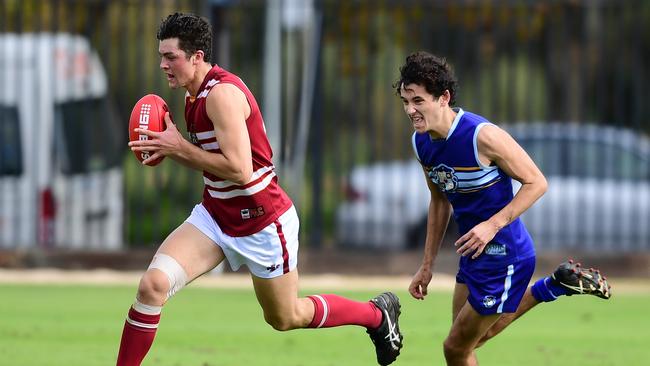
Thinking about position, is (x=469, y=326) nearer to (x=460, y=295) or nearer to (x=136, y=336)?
(x=460, y=295)

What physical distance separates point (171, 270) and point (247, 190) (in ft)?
1.76

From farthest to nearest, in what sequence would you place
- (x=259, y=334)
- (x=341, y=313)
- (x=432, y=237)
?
(x=259, y=334)
(x=341, y=313)
(x=432, y=237)

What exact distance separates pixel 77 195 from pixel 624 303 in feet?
18.9

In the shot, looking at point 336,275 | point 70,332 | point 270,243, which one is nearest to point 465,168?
point 270,243

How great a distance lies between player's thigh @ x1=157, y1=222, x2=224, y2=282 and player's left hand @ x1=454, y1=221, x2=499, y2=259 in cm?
123

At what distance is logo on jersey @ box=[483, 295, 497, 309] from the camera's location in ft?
21.4

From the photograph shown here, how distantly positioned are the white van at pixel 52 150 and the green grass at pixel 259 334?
70.4 inches

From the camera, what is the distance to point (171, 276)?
6.51m

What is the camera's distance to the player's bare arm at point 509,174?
639 cm

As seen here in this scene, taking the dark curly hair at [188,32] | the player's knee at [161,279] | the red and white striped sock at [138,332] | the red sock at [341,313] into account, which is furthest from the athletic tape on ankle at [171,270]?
the dark curly hair at [188,32]

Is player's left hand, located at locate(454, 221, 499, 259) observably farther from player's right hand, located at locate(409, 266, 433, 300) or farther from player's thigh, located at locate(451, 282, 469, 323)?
player's right hand, located at locate(409, 266, 433, 300)

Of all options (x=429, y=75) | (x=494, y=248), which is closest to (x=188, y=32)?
(x=429, y=75)

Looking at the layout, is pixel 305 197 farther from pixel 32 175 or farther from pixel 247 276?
pixel 32 175

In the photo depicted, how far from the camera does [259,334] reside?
384 inches
